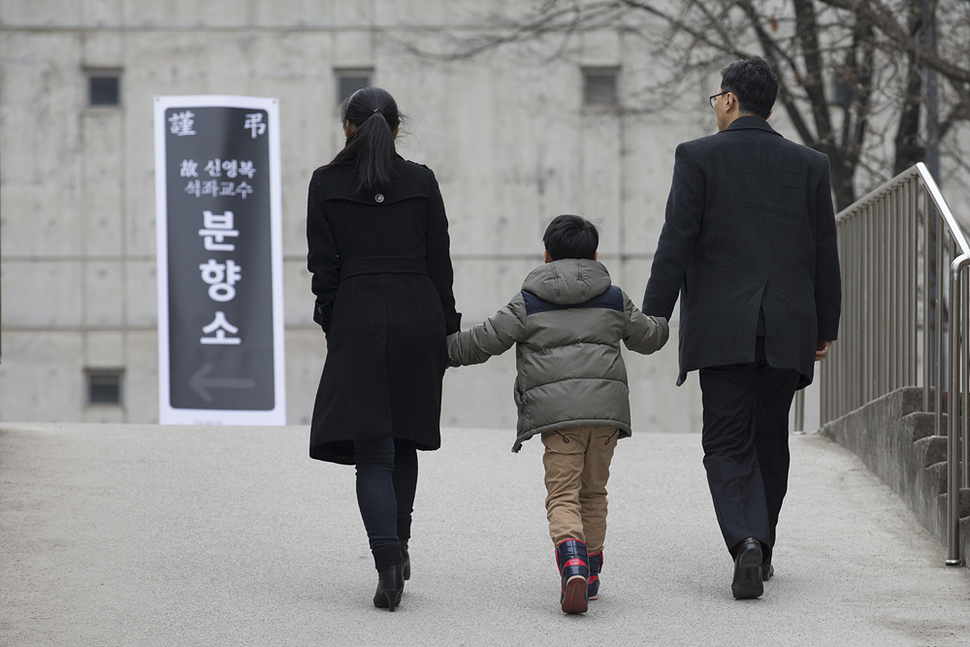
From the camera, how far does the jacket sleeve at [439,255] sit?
15.2 ft

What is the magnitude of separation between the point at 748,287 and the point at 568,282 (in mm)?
644

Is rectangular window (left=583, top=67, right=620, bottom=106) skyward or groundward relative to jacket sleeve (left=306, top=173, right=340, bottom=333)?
skyward

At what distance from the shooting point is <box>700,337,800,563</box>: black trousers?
4680 millimetres

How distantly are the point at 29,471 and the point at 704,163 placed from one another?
3825mm

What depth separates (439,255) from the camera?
4.64m

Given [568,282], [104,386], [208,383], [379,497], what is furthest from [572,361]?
[104,386]

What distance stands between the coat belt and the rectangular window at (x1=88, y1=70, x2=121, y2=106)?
1085 centimetres

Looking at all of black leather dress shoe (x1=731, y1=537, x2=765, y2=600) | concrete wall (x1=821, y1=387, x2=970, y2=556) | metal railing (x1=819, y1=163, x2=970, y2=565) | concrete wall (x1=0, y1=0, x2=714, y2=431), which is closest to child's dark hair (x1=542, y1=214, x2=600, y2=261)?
black leather dress shoe (x1=731, y1=537, x2=765, y2=600)

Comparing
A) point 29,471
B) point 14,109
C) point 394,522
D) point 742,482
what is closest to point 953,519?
point 742,482

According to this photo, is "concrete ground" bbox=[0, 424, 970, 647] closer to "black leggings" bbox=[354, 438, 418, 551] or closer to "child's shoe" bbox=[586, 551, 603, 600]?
"child's shoe" bbox=[586, 551, 603, 600]

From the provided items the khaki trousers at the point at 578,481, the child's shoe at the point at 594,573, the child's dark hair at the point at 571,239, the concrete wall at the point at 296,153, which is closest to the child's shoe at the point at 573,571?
the khaki trousers at the point at 578,481

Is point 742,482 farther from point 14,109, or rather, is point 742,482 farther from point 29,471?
point 14,109

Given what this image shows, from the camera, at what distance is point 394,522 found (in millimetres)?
4465

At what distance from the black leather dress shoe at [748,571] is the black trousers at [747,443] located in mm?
29
